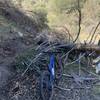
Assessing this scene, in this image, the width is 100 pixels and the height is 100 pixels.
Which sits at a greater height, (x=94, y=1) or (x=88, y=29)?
Result: (x=94, y=1)

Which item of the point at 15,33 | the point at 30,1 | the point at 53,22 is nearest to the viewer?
the point at 15,33

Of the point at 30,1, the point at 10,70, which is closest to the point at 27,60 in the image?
the point at 10,70

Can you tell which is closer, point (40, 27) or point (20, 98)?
point (20, 98)

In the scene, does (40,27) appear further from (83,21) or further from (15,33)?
(15,33)

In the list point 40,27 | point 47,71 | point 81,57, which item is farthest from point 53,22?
point 47,71

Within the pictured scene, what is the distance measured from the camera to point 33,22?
13.6 metres

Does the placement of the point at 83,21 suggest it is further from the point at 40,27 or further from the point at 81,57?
the point at 81,57

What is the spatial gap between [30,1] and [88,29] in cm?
349

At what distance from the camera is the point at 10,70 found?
7.52 m

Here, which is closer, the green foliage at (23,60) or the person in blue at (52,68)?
the person in blue at (52,68)

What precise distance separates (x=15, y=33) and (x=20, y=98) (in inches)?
179

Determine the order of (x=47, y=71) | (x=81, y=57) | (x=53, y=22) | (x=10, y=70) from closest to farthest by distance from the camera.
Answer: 1. (x=47, y=71)
2. (x=10, y=70)
3. (x=81, y=57)
4. (x=53, y=22)

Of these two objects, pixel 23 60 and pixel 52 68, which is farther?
pixel 23 60

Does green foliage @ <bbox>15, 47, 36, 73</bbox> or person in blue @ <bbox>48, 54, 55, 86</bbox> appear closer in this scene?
person in blue @ <bbox>48, 54, 55, 86</bbox>
